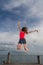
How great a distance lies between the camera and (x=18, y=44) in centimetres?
1728

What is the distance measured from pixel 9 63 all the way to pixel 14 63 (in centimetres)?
51

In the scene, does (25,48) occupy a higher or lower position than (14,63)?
higher

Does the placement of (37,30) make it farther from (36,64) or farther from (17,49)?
(36,64)

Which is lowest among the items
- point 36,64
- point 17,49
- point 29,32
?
point 36,64

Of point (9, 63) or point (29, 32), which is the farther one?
point (9, 63)

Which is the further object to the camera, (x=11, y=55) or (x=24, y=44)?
(x=11, y=55)

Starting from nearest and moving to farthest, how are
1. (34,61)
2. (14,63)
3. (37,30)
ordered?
(37,30)
(14,63)
(34,61)

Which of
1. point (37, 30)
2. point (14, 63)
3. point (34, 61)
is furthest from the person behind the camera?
point (34, 61)

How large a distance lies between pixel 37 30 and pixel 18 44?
1.96 meters

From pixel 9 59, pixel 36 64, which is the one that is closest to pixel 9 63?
pixel 9 59

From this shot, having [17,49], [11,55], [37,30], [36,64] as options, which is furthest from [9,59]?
[37,30]

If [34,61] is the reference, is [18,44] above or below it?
above

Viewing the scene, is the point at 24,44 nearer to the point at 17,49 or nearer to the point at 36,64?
the point at 17,49

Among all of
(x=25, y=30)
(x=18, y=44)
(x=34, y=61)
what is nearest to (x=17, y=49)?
(x=18, y=44)
